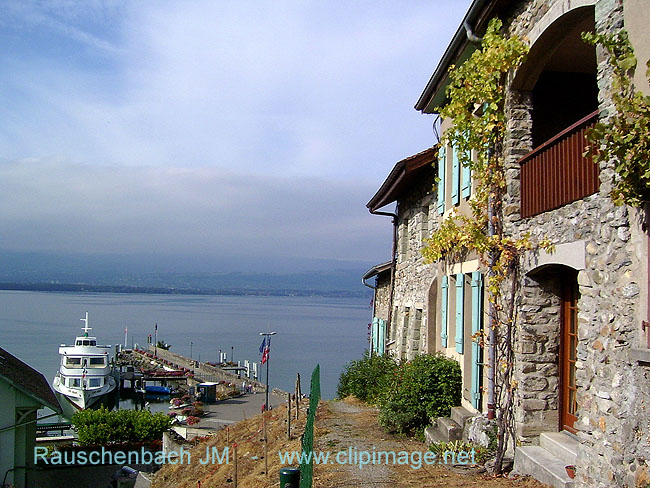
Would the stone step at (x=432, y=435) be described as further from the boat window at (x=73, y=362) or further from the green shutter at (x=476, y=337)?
the boat window at (x=73, y=362)

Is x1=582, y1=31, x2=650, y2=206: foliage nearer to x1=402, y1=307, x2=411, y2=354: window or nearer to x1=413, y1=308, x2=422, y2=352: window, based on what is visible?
x1=413, y1=308, x2=422, y2=352: window

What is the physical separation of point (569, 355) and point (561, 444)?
101 centimetres

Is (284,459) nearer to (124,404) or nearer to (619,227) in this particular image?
(619,227)

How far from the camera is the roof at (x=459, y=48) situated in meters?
8.26

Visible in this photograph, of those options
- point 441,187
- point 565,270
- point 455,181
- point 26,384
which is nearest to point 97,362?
point 26,384

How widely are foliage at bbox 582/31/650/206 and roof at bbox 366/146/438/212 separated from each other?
6.55 m

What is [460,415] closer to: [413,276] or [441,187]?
[441,187]

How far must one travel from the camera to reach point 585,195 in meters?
6.16

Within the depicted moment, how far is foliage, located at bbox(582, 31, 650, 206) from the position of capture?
4691 millimetres

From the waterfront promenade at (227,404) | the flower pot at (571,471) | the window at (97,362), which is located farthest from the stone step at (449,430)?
the window at (97,362)

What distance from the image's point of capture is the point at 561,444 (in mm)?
6867

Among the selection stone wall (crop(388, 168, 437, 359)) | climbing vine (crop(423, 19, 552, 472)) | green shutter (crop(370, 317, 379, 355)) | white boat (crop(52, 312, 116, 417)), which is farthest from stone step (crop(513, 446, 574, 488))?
white boat (crop(52, 312, 116, 417))

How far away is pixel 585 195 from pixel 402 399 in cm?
537

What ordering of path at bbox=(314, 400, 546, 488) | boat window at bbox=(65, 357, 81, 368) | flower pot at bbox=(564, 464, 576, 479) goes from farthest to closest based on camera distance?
boat window at bbox=(65, 357, 81, 368) < path at bbox=(314, 400, 546, 488) < flower pot at bbox=(564, 464, 576, 479)
